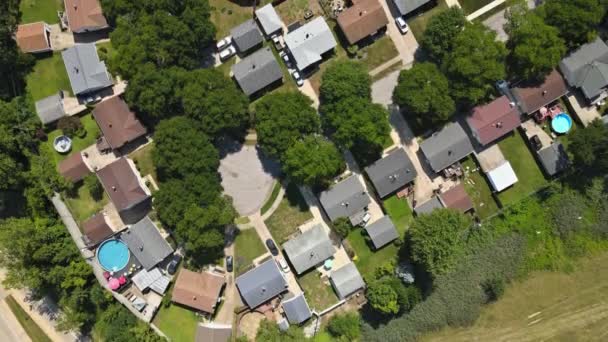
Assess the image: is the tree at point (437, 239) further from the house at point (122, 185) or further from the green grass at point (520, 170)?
the house at point (122, 185)

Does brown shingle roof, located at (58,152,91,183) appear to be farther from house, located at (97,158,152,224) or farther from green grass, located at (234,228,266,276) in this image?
green grass, located at (234,228,266,276)

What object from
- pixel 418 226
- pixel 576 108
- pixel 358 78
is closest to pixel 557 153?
pixel 576 108

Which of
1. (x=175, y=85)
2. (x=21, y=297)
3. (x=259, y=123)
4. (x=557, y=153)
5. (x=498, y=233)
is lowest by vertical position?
(x=498, y=233)

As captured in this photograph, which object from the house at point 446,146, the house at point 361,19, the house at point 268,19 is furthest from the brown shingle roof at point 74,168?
the house at point 446,146

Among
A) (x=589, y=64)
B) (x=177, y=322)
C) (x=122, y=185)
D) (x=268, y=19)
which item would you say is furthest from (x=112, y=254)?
(x=589, y=64)

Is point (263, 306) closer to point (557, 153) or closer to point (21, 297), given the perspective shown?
point (21, 297)

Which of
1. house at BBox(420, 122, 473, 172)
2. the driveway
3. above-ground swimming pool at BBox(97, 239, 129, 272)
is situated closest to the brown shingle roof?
above-ground swimming pool at BBox(97, 239, 129, 272)
